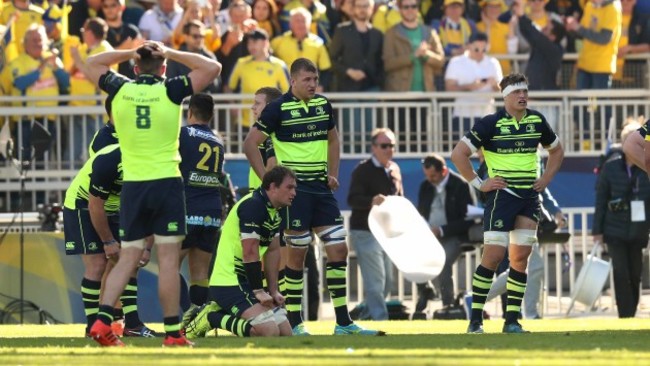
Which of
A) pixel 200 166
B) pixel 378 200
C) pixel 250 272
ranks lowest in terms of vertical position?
pixel 250 272

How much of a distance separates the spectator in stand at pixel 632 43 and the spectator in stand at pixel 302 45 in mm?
4719

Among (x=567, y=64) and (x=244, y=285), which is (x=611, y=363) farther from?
(x=567, y=64)

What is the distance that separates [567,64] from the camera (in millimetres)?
27578

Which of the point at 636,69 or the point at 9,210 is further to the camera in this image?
the point at 636,69

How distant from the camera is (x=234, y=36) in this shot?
83.7ft

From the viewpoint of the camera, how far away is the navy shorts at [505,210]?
53.8 ft

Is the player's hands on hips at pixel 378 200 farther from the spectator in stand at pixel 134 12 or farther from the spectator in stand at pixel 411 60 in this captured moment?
the spectator in stand at pixel 134 12

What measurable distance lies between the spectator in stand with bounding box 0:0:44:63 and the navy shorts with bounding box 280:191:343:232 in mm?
9508

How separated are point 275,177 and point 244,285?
3.35 ft

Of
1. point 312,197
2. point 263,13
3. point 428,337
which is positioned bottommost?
point 428,337

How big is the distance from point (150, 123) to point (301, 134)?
8.41ft

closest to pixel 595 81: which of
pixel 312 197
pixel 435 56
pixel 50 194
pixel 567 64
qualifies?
pixel 567 64

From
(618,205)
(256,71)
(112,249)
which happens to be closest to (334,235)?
(112,249)

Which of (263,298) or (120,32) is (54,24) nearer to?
(120,32)
